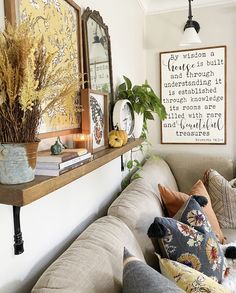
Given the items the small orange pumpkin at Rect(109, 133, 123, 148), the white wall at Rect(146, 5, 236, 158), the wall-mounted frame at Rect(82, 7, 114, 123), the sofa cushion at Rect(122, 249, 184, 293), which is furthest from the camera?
the white wall at Rect(146, 5, 236, 158)

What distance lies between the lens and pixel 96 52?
56.8 inches

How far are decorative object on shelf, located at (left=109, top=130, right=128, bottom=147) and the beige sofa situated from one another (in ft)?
1.02

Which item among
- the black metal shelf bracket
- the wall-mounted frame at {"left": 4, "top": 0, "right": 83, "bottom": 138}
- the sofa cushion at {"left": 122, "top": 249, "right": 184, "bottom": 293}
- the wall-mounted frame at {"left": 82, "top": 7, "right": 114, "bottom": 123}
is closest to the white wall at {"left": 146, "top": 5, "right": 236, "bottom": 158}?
the wall-mounted frame at {"left": 82, "top": 7, "right": 114, "bottom": 123}

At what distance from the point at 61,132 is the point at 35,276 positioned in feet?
1.78

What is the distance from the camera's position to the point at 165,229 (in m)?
1.22

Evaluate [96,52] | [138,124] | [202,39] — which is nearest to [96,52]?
[96,52]

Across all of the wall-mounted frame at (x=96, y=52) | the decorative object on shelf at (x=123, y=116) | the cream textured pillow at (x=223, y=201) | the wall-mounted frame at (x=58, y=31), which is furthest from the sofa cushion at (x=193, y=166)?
the wall-mounted frame at (x=58, y=31)

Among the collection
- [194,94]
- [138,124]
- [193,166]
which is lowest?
[193,166]

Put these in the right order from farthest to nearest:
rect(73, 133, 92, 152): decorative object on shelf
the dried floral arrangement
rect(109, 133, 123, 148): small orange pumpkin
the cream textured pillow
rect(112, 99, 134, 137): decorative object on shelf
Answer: the cream textured pillow < rect(112, 99, 134, 137): decorative object on shelf < rect(109, 133, 123, 148): small orange pumpkin < rect(73, 133, 92, 152): decorative object on shelf < the dried floral arrangement

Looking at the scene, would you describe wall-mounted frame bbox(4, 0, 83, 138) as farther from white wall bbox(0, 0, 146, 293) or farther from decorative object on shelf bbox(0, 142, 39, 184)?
decorative object on shelf bbox(0, 142, 39, 184)

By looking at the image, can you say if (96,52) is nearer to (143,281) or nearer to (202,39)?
(143,281)

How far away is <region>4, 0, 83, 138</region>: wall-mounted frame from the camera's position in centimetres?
87

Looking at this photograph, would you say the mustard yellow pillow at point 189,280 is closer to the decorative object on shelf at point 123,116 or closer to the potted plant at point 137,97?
the decorative object on shelf at point 123,116

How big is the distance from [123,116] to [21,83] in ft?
3.60
